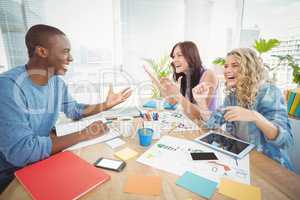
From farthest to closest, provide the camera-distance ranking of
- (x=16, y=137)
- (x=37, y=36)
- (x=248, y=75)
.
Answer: (x=248, y=75) < (x=37, y=36) < (x=16, y=137)

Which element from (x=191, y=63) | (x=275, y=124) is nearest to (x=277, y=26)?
(x=191, y=63)

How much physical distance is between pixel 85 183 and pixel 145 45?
7.66ft

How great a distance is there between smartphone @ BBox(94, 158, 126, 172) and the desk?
0.02 metres

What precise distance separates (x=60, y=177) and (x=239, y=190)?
2.36 feet

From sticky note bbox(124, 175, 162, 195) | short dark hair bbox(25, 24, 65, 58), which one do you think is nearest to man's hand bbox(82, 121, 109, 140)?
sticky note bbox(124, 175, 162, 195)

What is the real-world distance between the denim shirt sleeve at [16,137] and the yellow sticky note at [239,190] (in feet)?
2.69

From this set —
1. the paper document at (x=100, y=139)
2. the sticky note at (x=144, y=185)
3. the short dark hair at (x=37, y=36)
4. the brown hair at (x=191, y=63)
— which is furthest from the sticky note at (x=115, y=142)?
the brown hair at (x=191, y=63)

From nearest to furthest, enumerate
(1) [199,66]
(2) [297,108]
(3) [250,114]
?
(3) [250,114]
(2) [297,108]
(1) [199,66]

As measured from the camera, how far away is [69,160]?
0.88 metres

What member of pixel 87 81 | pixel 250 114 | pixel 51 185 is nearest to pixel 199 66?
pixel 250 114

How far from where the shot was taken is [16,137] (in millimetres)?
845

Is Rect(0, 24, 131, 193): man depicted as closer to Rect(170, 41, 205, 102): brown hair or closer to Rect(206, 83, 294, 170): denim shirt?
Rect(206, 83, 294, 170): denim shirt

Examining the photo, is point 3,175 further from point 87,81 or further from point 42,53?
point 87,81

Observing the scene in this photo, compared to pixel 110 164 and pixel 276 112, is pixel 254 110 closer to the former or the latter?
pixel 276 112
